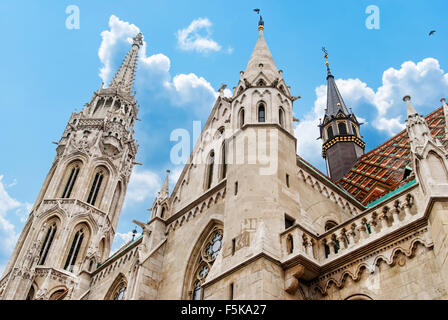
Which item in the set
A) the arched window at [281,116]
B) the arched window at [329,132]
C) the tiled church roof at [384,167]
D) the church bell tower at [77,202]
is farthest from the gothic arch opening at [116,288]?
the arched window at [329,132]

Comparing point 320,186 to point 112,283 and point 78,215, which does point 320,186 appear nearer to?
point 112,283

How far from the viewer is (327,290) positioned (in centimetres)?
1120

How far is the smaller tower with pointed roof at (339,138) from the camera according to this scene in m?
34.1

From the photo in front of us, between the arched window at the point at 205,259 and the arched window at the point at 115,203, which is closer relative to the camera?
the arched window at the point at 205,259

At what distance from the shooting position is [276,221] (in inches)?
490

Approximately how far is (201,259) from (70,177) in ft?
95.2

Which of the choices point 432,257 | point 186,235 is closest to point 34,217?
point 186,235

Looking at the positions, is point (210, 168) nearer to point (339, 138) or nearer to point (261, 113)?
point (261, 113)

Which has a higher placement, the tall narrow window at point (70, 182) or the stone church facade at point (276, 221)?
the tall narrow window at point (70, 182)

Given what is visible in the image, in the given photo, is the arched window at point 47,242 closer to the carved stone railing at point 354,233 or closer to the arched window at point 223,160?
the arched window at point 223,160

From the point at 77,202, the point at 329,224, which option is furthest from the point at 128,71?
the point at 329,224

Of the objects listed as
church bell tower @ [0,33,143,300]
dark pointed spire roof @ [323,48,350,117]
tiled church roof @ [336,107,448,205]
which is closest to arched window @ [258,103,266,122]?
tiled church roof @ [336,107,448,205]

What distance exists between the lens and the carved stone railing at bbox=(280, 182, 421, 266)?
10432 mm

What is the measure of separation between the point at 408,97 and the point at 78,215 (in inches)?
1251
